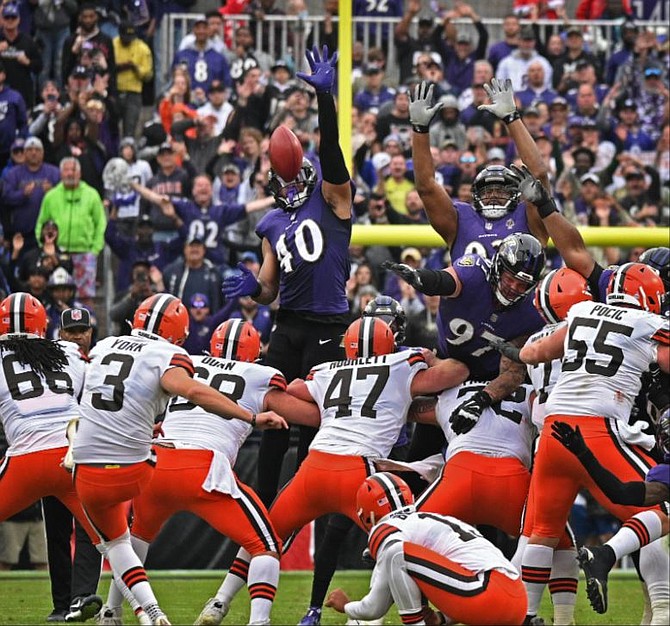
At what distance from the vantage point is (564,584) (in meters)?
7.32

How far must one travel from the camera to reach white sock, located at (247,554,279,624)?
6988mm

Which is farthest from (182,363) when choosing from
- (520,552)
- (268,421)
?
(520,552)

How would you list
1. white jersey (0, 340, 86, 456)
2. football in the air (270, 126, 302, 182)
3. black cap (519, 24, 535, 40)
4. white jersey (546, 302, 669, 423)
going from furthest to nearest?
black cap (519, 24, 535, 40)
football in the air (270, 126, 302, 182)
white jersey (0, 340, 86, 456)
white jersey (546, 302, 669, 423)

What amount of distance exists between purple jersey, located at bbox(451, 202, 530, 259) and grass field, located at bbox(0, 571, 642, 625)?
216cm

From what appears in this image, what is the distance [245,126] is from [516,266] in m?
7.37

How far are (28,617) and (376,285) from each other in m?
5.57

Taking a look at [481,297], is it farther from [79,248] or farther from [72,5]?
[72,5]

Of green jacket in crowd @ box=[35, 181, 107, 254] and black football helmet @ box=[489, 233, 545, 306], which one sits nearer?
black football helmet @ box=[489, 233, 545, 306]

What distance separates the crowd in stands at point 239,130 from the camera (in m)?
12.6

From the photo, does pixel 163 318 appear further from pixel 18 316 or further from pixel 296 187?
pixel 296 187

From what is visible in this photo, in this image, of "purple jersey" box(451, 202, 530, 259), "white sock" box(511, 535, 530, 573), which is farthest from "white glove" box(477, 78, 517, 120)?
"white sock" box(511, 535, 530, 573)

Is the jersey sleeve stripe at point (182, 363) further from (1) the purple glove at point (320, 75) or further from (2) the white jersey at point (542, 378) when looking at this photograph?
(1) the purple glove at point (320, 75)

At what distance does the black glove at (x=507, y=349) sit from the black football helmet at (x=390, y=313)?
0.67 meters

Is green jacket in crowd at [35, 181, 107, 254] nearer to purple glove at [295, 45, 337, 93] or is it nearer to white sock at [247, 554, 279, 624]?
purple glove at [295, 45, 337, 93]
